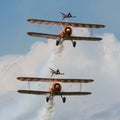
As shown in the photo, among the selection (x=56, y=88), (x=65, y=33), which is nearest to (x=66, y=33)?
(x=65, y=33)

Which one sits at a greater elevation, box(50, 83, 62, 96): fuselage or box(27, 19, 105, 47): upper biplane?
box(27, 19, 105, 47): upper biplane

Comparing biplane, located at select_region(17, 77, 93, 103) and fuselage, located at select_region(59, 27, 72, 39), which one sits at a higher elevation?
fuselage, located at select_region(59, 27, 72, 39)

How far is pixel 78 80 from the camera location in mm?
168375

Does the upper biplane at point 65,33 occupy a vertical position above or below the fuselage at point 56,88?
above

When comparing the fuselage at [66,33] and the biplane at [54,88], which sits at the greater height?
the fuselage at [66,33]

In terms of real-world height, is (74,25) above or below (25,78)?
above

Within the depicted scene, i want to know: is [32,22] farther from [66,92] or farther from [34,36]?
[66,92]

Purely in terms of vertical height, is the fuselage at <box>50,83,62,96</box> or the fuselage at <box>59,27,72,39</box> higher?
the fuselage at <box>59,27,72,39</box>

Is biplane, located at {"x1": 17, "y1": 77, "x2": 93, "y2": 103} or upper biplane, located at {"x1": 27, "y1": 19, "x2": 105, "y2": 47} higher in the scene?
upper biplane, located at {"x1": 27, "y1": 19, "x2": 105, "y2": 47}

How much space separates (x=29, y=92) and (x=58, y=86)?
10.8 m

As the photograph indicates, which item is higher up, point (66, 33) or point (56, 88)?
Result: point (66, 33)

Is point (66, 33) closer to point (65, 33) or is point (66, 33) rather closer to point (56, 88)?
point (65, 33)

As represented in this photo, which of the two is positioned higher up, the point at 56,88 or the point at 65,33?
the point at 65,33

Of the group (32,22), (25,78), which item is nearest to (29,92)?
(25,78)
